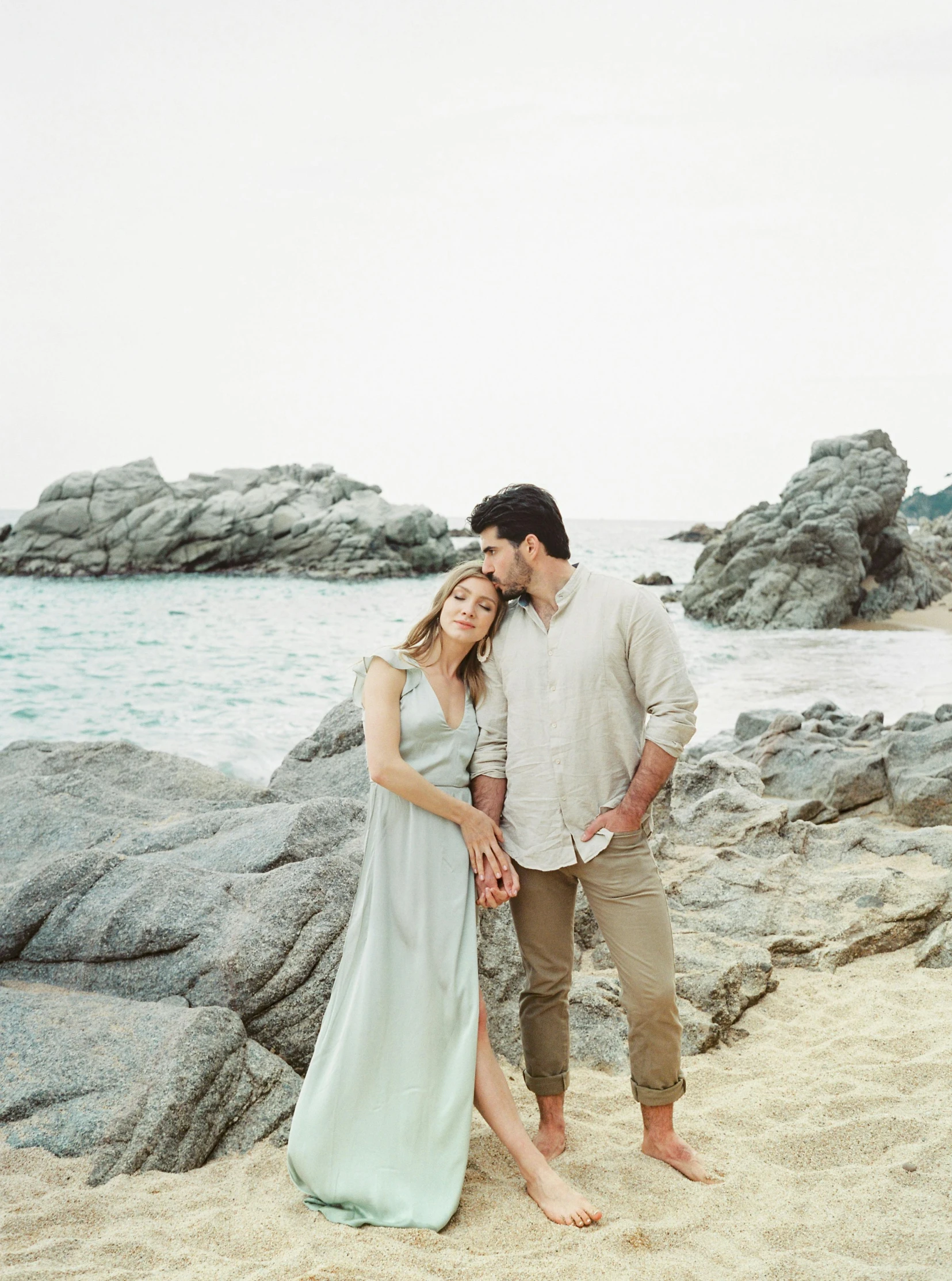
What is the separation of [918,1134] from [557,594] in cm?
223

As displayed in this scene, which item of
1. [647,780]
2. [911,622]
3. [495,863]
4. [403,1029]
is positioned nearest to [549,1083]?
[403,1029]

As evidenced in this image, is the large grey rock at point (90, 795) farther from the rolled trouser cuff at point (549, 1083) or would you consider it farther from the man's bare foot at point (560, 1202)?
the man's bare foot at point (560, 1202)

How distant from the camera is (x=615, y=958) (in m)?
3.24

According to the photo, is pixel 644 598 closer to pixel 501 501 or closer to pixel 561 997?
pixel 501 501

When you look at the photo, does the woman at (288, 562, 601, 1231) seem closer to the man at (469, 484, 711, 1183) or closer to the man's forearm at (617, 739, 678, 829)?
the man at (469, 484, 711, 1183)

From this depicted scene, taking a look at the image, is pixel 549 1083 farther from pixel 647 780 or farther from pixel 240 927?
pixel 240 927

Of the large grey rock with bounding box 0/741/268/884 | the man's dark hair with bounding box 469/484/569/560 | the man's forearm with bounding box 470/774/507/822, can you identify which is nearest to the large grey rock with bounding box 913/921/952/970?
the man's forearm with bounding box 470/774/507/822

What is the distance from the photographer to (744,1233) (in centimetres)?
285

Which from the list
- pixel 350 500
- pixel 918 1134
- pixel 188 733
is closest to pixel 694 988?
pixel 918 1134

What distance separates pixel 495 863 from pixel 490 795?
0.81 feet

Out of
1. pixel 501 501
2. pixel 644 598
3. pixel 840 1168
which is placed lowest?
pixel 840 1168

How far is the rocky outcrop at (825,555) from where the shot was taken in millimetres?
28109

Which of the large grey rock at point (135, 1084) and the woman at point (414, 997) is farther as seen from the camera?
the large grey rock at point (135, 1084)

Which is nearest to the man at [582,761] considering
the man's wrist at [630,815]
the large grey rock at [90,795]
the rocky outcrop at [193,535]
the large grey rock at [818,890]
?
the man's wrist at [630,815]
